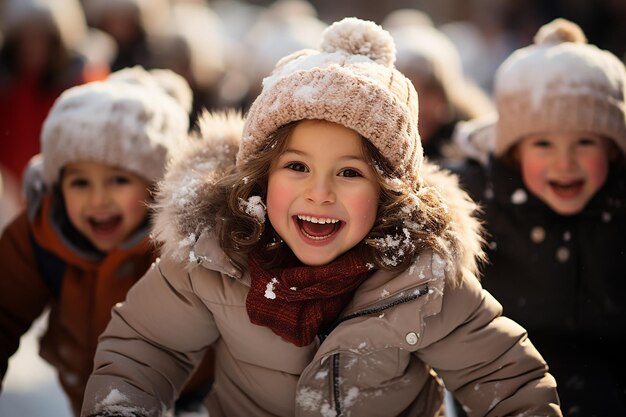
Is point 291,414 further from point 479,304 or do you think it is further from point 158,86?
point 158,86

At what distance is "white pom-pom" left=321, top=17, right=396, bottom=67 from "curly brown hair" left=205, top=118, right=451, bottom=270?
301 millimetres

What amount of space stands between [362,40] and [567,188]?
113cm

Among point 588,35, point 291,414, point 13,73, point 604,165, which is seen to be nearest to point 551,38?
point 604,165

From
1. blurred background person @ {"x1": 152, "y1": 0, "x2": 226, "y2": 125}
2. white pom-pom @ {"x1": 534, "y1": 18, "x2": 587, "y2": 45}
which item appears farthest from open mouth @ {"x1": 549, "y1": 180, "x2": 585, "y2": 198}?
blurred background person @ {"x1": 152, "y1": 0, "x2": 226, "y2": 125}

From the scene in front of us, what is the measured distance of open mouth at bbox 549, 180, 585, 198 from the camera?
10.3 feet

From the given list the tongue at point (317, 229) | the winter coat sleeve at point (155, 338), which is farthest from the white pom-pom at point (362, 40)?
the winter coat sleeve at point (155, 338)

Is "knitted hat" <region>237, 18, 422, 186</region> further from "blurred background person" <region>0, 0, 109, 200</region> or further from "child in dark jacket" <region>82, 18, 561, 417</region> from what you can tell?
"blurred background person" <region>0, 0, 109, 200</region>

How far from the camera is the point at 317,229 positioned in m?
2.42

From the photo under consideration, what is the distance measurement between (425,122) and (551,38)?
1.72 meters

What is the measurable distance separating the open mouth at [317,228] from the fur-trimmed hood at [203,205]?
0.77ft

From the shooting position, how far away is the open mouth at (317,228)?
7.89 feet

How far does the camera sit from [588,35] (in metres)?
9.83

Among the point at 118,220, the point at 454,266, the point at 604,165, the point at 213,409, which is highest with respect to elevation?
the point at 604,165

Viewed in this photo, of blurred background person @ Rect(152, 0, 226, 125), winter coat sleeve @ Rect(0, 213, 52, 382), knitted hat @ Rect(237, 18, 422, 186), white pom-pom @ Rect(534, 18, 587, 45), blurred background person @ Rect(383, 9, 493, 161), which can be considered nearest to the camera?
knitted hat @ Rect(237, 18, 422, 186)
